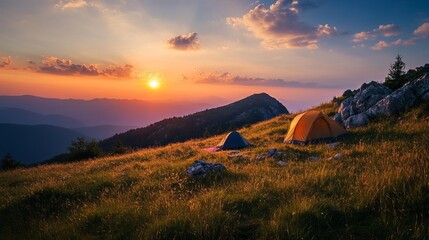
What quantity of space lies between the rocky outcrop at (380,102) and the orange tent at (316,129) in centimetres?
272

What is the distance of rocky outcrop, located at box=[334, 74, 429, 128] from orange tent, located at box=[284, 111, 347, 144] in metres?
2.72

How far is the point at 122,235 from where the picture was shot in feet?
20.0

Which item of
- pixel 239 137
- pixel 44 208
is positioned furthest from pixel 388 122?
pixel 44 208

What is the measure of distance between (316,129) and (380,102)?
5887mm

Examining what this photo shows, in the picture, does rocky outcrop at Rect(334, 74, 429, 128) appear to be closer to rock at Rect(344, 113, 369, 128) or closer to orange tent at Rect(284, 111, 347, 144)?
rock at Rect(344, 113, 369, 128)

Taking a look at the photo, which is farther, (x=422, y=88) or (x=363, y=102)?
(x=363, y=102)

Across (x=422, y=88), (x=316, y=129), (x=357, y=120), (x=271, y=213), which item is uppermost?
(x=422, y=88)

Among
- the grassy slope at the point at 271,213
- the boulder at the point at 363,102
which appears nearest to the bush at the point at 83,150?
the boulder at the point at 363,102

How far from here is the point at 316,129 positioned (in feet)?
67.6

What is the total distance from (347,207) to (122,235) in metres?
4.80

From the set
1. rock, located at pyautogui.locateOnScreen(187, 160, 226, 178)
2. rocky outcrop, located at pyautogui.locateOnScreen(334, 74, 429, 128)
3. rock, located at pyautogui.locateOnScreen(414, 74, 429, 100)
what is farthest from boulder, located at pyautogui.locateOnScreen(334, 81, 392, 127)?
rock, located at pyautogui.locateOnScreen(187, 160, 226, 178)

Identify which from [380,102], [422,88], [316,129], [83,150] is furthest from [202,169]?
[83,150]

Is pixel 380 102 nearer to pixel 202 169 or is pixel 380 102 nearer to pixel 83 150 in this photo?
pixel 202 169

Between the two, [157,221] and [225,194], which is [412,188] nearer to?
[225,194]
